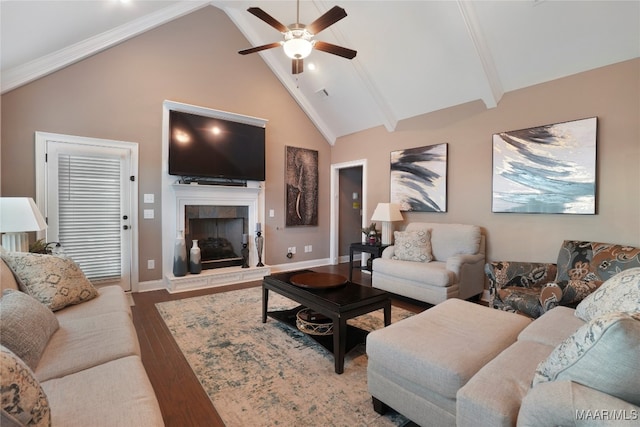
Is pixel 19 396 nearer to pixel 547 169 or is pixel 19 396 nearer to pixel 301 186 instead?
pixel 547 169

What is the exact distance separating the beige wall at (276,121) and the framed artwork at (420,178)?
117 millimetres

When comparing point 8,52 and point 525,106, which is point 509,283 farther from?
point 8,52

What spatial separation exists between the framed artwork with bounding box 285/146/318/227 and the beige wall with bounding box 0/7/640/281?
0.54 ft

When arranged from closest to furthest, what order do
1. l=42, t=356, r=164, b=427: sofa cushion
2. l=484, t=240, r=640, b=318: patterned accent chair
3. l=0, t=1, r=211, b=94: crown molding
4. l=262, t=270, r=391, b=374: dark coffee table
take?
l=42, t=356, r=164, b=427: sofa cushion
l=262, t=270, r=391, b=374: dark coffee table
l=484, t=240, r=640, b=318: patterned accent chair
l=0, t=1, r=211, b=94: crown molding

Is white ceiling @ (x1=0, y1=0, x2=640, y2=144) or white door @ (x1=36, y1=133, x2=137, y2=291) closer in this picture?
white ceiling @ (x1=0, y1=0, x2=640, y2=144)

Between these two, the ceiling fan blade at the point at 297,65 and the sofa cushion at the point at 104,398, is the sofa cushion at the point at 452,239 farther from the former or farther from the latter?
the sofa cushion at the point at 104,398

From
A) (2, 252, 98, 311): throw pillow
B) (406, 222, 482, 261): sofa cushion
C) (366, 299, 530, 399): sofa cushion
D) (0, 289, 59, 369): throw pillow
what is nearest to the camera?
(0, 289, 59, 369): throw pillow

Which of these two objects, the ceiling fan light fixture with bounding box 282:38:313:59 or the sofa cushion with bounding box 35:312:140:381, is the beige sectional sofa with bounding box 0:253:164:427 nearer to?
the sofa cushion with bounding box 35:312:140:381

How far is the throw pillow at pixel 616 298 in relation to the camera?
5.10ft

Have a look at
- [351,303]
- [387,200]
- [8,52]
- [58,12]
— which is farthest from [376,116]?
[8,52]

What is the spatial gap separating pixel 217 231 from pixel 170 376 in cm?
311

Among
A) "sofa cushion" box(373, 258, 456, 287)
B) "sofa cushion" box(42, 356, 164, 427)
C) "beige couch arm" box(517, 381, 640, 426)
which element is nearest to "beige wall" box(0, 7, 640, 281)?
"sofa cushion" box(373, 258, 456, 287)

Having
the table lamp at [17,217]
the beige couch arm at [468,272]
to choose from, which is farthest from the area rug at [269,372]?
the table lamp at [17,217]

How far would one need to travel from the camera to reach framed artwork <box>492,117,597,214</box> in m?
3.11
